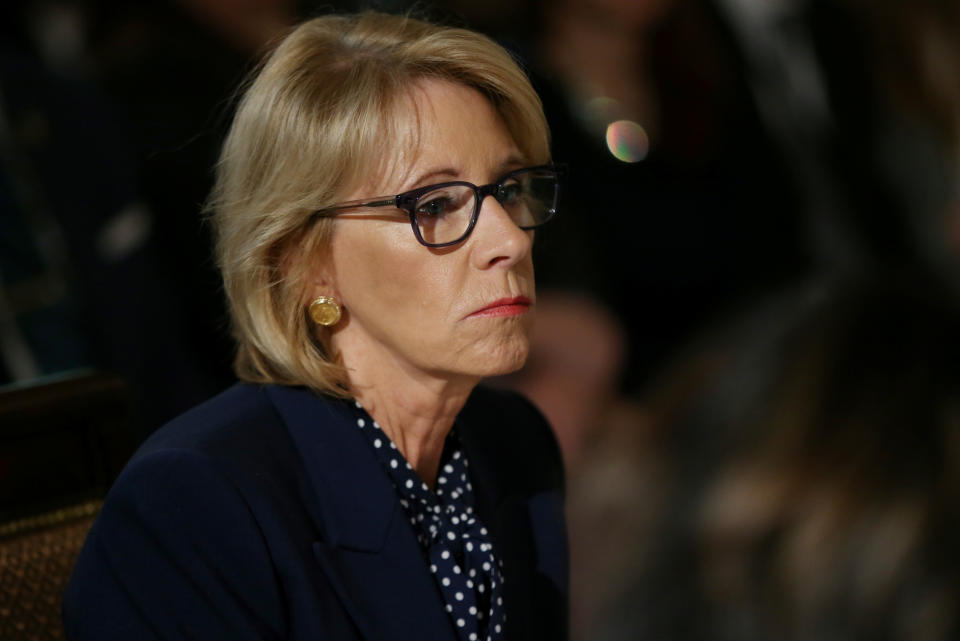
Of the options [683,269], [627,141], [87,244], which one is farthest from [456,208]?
[683,269]

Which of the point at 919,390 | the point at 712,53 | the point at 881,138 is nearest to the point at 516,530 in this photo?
the point at 919,390

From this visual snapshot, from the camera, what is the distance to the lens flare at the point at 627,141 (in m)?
2.82

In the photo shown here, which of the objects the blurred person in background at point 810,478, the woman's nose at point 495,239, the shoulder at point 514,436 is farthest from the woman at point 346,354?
the blurred person in background at point 810,478

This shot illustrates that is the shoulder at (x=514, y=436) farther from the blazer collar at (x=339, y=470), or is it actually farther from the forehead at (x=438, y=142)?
the forehead at (x=438, y=142)

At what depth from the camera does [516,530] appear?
1.28 meters

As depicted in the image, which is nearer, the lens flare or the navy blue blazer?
the navy blue blazer

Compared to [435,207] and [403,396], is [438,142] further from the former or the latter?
[403,396]

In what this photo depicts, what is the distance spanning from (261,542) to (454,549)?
0.24m

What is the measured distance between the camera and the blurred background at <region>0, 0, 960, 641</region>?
1914mm

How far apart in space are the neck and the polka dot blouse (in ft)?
0.07

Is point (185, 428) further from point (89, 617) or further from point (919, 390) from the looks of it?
point (919, 390)

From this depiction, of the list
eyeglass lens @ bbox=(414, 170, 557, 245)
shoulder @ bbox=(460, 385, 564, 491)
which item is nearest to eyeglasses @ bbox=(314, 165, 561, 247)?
eyeglass lens @ bbox=(414, 170, 557, 245)

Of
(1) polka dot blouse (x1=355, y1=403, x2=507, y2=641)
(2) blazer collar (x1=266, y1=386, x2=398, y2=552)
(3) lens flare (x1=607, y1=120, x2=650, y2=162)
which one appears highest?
(3) lens flare (x1=607, y1=120, x2=650, y2=162)

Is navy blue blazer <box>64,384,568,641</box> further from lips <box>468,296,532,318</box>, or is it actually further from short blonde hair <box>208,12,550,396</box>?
lips <box>468,296,532,318</box>
